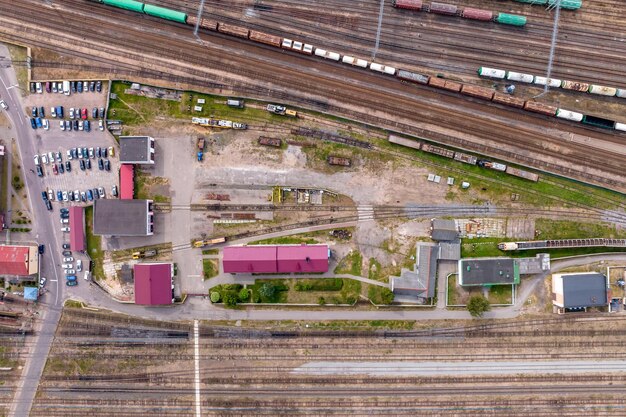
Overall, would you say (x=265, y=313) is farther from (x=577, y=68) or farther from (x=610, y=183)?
(x=577, y=68)

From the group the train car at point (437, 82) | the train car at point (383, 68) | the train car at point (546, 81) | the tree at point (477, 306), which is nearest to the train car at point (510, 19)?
the train car at point (546, 81)

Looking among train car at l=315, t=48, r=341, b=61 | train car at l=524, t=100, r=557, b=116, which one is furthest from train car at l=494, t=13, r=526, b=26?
train car at l=315, t=48, r=341, b=61

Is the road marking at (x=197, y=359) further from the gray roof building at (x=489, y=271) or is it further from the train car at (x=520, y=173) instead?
the train car at (x=520, y=173)

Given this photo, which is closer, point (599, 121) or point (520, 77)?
point (599, 121)

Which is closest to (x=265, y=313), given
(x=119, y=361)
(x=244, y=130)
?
(x=119, y=361)

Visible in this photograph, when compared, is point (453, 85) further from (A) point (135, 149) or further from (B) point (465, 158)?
(A) point (135, 149)

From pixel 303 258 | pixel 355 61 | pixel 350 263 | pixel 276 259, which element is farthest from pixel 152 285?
pixel 355 61
